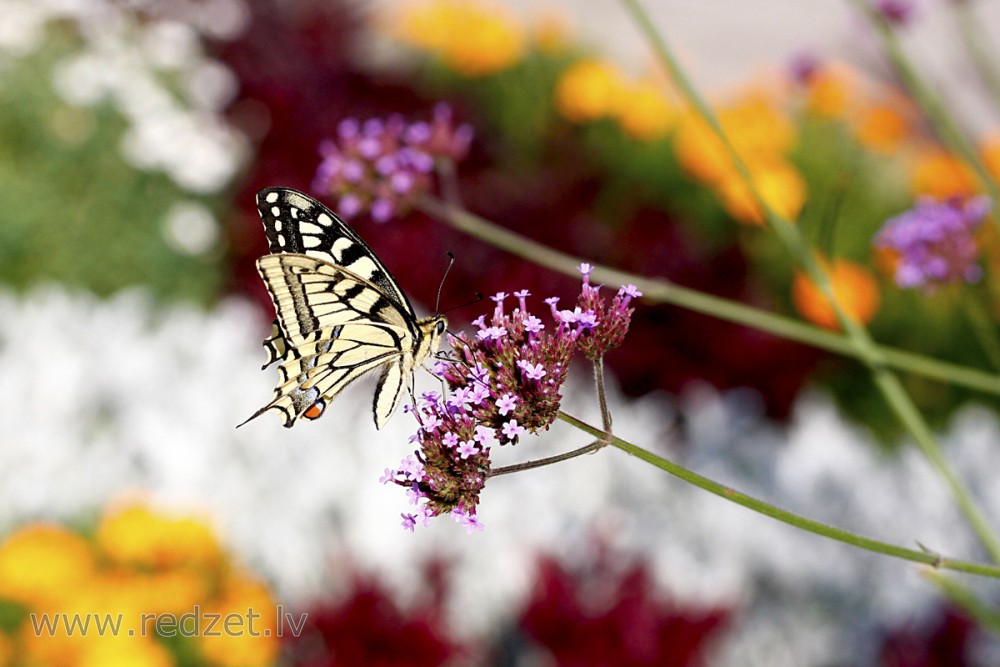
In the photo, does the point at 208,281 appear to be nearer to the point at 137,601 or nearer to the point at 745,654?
the point at 137,601

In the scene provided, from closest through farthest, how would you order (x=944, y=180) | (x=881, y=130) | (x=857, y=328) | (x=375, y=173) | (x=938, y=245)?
(x=857, y=328) < (x=938, y=245) < (x=375, y=173) < (x=944, y=180) < (x=881, y=130)

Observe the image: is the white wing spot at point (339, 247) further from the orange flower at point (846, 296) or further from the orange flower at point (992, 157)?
the orange flower at point (992, 157)

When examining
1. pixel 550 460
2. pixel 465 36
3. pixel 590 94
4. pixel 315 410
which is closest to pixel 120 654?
pixel 315 410

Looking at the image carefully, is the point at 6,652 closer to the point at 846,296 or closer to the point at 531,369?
the point at 531,369

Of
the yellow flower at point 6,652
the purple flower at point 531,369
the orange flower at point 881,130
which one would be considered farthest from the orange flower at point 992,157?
the yellow flower at point 6,652

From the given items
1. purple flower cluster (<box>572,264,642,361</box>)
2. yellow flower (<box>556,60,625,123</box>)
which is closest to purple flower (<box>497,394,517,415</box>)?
purple flower cluster (<box>572,264,642,361</box>)

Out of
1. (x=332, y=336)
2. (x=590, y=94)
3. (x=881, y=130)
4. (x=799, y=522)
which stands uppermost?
(x=590, y=94)

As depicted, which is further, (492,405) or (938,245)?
(938,245)
